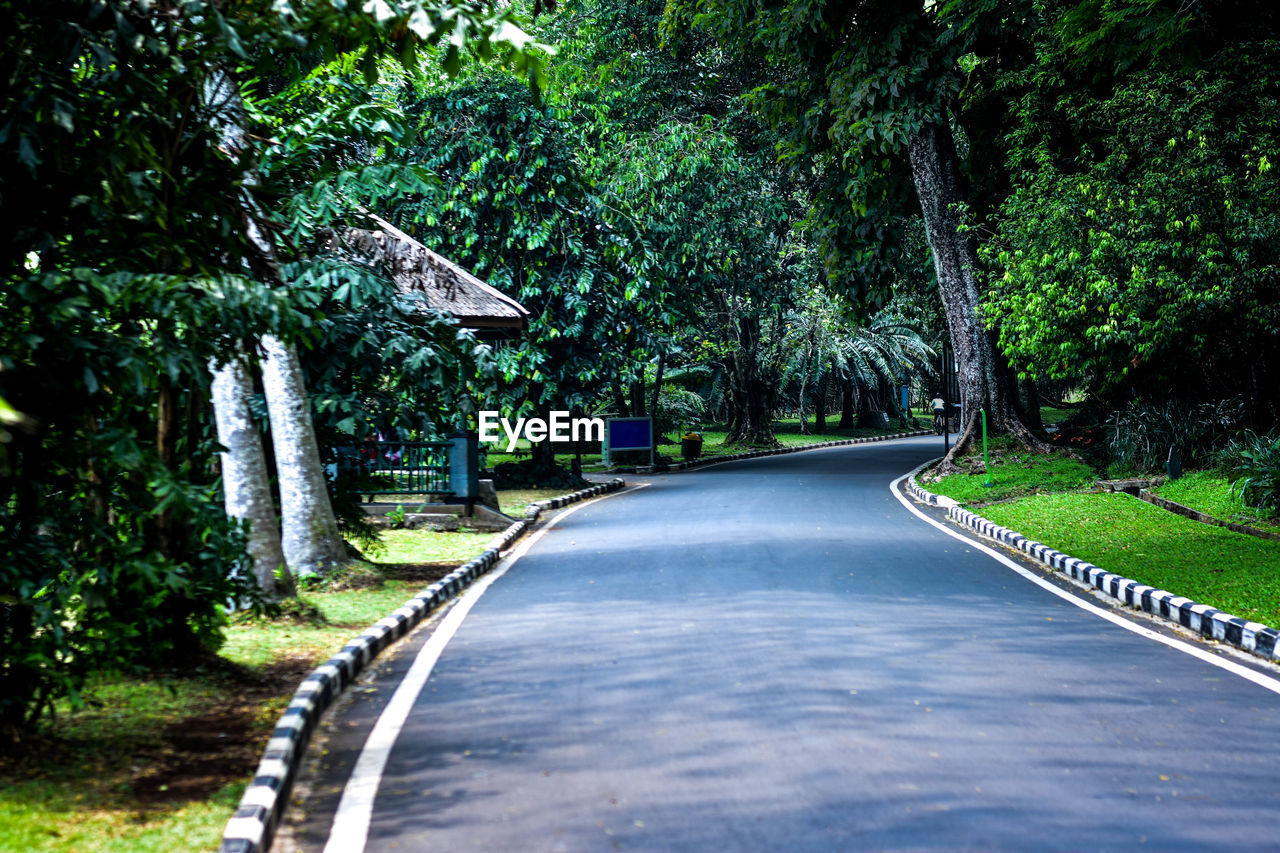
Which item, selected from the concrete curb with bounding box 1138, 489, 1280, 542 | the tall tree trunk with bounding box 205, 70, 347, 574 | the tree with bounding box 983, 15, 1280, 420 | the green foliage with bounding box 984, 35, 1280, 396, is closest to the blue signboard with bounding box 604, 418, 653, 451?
the tree with bounding box 983, 15, 1280, 420

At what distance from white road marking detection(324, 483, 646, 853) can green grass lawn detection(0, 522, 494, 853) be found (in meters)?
0.45

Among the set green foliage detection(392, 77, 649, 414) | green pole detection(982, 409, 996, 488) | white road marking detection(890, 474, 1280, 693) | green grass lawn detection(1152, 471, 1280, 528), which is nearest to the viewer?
white road marking detection(890, 474, 1280, 693)

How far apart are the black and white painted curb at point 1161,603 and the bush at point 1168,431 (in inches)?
335

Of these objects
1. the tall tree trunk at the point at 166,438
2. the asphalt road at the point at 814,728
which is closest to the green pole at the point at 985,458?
the asphalt road at the point at 814,728

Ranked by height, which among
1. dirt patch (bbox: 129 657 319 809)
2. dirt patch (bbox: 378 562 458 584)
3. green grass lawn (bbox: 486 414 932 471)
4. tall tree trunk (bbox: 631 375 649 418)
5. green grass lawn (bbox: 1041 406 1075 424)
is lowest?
dirt patch (bbox: 129 657 319 809)

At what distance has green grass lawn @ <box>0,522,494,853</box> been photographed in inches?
182

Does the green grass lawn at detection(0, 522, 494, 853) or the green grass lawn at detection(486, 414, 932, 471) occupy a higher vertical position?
the green grass lawn at detection(486, 414, 932, 471)

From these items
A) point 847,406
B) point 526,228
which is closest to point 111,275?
point 526,228

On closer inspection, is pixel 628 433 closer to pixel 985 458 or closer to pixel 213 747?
pixel 985 458

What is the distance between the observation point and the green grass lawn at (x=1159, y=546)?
9977 millimetres

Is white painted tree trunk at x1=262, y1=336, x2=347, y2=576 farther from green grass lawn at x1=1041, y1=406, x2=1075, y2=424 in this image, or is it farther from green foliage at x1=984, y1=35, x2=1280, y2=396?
green grass lawn at x1=1041, y1=406, x2=1075, y2=424

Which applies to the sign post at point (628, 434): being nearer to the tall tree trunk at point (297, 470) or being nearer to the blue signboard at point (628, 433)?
the blue signboard at point (628, 433)

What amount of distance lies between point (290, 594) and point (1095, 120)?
54.8 ft

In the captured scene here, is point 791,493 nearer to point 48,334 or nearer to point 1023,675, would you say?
point 1023,675
